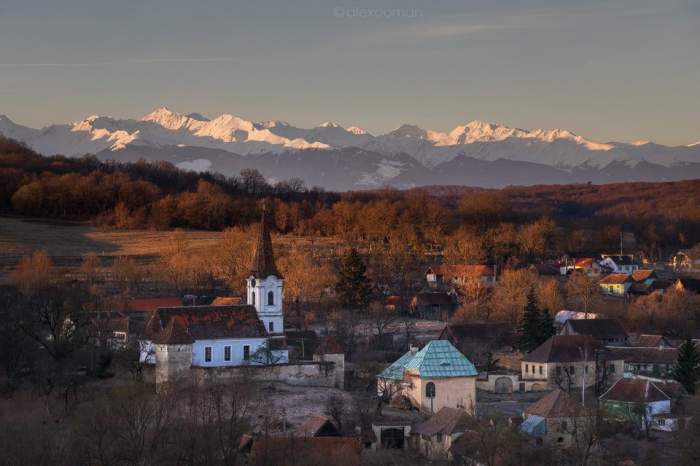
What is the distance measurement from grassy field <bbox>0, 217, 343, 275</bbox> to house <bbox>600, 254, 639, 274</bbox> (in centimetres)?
2335

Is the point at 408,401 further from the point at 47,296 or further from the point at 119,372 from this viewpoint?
the point at 47,296

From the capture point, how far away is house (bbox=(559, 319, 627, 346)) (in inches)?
2377

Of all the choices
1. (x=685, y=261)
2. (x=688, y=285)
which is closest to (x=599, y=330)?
(x=688, y=285)

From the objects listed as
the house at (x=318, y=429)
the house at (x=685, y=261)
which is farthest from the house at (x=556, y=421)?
the house at (x=685, y=261)

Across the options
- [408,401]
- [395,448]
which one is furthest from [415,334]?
[395,448]

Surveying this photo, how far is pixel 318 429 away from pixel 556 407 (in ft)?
29.8

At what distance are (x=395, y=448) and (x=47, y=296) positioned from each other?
24.7 meters

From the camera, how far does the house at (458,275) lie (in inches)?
3317

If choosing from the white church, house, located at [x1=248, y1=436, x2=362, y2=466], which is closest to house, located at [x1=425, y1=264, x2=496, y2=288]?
the white church

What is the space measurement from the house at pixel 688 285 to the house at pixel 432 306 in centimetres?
1595

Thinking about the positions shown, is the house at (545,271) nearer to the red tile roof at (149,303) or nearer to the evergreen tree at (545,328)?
the evergreen tree at (545,328)

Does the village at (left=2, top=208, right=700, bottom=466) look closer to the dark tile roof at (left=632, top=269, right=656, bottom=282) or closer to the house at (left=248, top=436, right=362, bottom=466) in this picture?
the house at (left=248, top=436, right=362, bottom=466)

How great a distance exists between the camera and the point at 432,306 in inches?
2901

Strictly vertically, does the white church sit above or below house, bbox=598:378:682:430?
above
